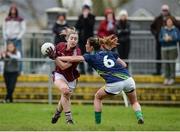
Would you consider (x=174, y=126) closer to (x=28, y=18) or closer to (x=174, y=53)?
(x=174, y=53)

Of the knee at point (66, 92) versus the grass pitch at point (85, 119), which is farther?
the knee at point (66, 92)

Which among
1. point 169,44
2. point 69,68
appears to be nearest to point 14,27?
point 169,44

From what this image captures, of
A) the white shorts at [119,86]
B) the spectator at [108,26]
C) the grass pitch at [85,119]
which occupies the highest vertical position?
the spectator at [108,26]

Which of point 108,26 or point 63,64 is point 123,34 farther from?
point 63,64

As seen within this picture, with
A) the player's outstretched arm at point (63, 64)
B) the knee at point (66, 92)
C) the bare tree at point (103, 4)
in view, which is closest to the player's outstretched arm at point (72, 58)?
the player's outstretched arm at point (63, 64)

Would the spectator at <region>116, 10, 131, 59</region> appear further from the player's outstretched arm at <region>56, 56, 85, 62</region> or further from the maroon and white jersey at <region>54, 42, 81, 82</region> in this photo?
the player's outstretched arm at <region>56, 56, 85, 62</region>

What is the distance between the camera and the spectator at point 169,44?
87.8 feet

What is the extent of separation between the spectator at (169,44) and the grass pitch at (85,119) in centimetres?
309

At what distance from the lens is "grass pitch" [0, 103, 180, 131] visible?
16.9 m

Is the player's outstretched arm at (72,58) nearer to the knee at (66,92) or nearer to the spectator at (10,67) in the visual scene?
the knee at (66,92)

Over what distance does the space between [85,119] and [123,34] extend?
7933 millimetres

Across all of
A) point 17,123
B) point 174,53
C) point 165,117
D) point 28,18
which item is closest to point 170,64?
point 174,53

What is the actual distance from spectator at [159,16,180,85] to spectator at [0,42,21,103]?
4280 mm

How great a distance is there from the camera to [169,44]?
27.1 m
